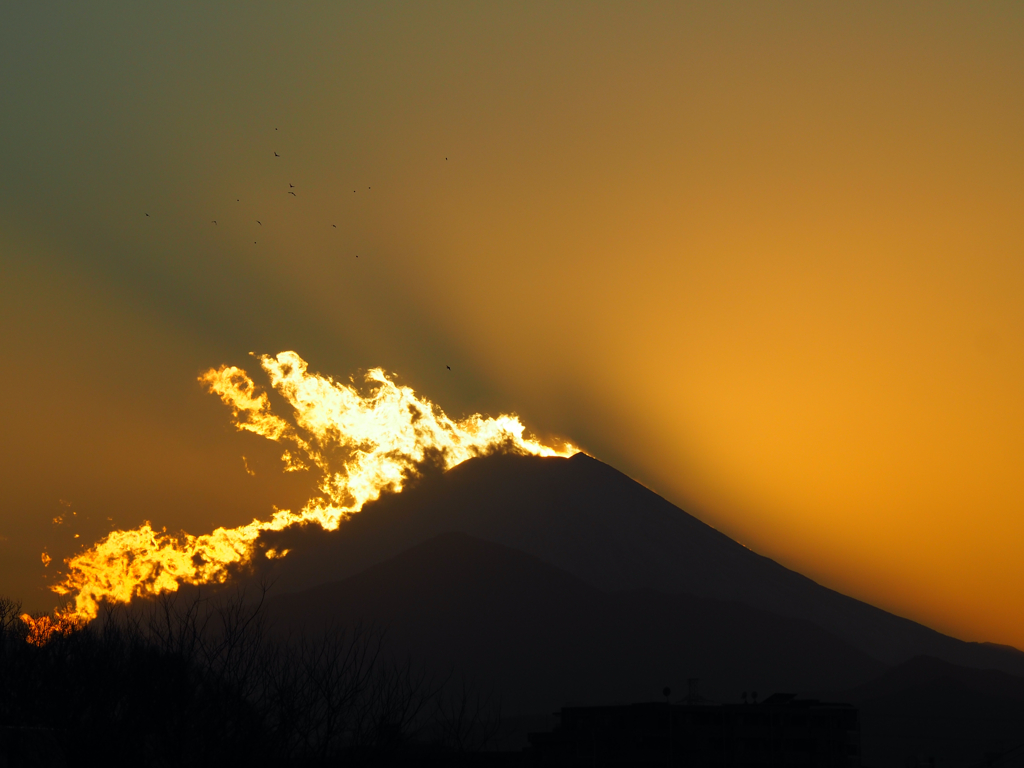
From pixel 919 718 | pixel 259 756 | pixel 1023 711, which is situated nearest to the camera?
pixel 259 756

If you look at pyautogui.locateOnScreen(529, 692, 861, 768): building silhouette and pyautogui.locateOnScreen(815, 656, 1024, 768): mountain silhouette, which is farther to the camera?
pyautogui.locateOnScreen(815, 656, 1024, 768): mountain silhouette

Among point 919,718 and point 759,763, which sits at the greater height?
point 919,718

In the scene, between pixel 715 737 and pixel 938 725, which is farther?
pixel 938 725

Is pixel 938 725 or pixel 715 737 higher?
pixel 938 725

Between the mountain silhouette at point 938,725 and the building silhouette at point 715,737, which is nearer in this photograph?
the building silhouette at point 715,737

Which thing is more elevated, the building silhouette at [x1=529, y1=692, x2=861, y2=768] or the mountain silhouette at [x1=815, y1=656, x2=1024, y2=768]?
the mountain silhouette at [x1=815, y1=656, x2=1024, y2=768]

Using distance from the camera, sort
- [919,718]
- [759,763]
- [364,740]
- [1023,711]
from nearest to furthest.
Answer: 1. [364,740]
2. [759,763]
3. [919,718]
4. [1023,711]

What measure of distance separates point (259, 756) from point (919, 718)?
604 ft

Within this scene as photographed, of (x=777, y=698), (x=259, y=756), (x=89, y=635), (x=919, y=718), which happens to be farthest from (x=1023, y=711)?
(x=259, y=756)

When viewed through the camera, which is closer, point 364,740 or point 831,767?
point 364,740

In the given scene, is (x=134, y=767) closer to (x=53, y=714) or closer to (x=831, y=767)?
(x=53, y=714)

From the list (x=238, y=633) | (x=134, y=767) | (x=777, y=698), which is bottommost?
(x=134, y=767)

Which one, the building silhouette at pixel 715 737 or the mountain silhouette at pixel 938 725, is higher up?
the mountain silhouette at pixel 938 725

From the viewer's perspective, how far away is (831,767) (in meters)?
67.8
